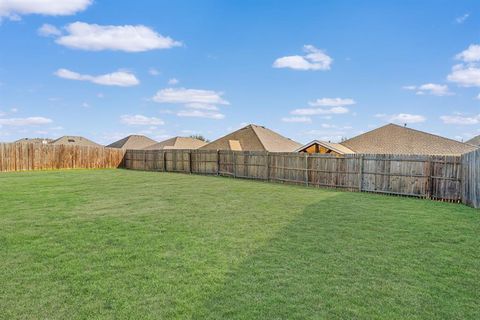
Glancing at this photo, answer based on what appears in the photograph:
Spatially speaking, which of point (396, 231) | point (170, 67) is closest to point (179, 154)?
point (170, 67)

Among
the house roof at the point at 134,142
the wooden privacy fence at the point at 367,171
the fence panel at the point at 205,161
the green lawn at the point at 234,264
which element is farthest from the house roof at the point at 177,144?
the green lawn at the point at 234,264

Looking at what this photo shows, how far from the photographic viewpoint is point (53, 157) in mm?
22125

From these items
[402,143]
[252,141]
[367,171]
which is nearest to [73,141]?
[252,141]

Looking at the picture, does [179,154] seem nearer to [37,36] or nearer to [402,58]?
[37,36]

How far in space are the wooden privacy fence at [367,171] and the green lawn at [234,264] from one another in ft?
10.7

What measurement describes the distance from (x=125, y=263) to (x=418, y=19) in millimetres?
13694

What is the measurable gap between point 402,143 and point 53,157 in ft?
78.1

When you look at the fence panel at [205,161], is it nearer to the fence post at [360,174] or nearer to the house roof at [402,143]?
the fence post at [360,174]

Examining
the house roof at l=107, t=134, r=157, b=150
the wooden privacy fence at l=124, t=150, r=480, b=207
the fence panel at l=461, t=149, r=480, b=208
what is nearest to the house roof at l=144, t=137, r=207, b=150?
the house roof at l=107, t=134, r=157, b=150

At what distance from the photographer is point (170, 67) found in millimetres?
20812

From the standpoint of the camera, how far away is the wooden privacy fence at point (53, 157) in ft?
64.6

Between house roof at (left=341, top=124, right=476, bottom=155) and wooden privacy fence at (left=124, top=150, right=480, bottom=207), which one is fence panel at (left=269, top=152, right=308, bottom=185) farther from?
house roof at (left=341, top=124, right=476, bottom=155)

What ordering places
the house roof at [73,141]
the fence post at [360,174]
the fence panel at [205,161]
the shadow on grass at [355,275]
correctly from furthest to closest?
the house roof at [73,141], the fence panel at [205,161], the fence post at [360,174], the shadow on grass at [355,275]

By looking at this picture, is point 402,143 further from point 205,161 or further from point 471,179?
point 471,179
